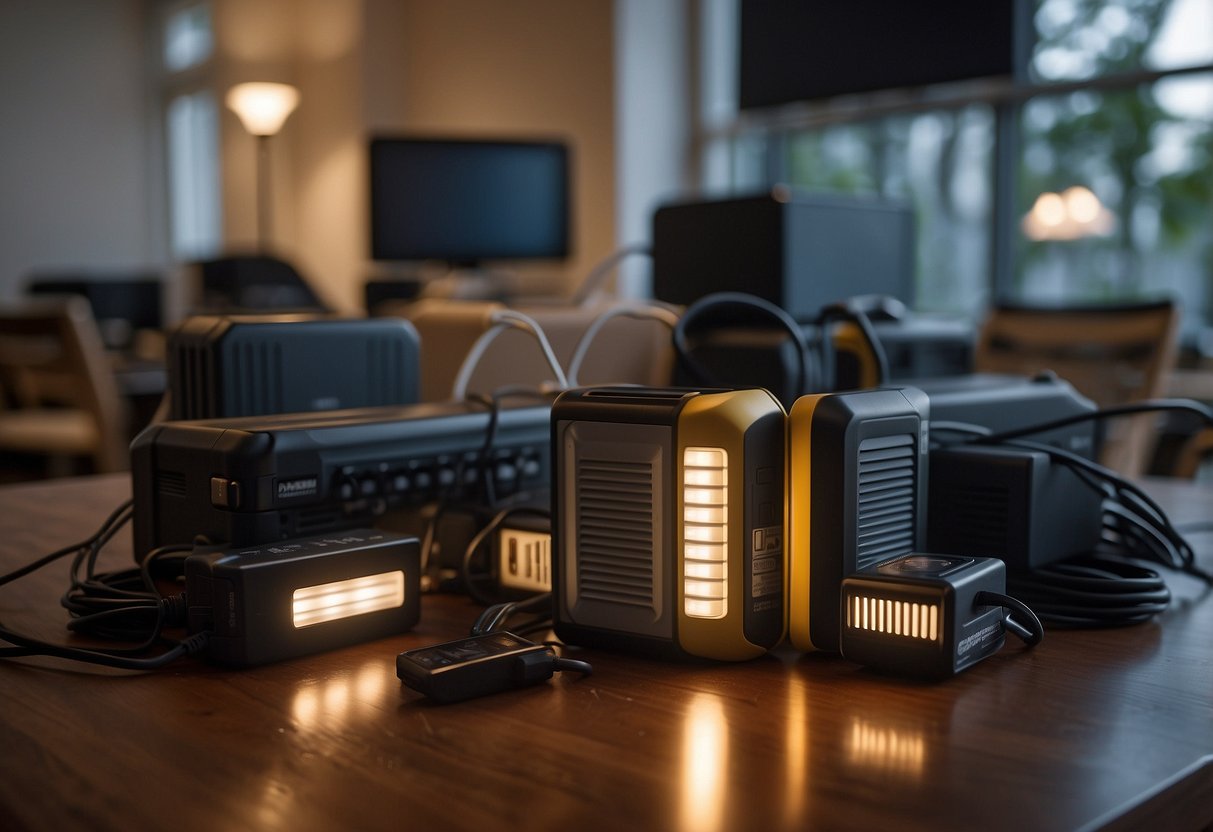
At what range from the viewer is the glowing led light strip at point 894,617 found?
63 cm

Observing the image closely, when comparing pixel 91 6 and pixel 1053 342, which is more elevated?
pixel 91 6

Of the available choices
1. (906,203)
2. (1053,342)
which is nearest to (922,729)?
(906,203)

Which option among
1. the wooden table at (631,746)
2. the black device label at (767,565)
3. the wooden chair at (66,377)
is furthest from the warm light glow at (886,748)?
the wooden chair at (66,377)

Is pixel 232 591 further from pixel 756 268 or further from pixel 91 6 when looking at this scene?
pixel 91 6

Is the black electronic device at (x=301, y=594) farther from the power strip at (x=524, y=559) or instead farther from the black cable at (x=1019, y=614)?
the black cable at (x=1019, y=614)

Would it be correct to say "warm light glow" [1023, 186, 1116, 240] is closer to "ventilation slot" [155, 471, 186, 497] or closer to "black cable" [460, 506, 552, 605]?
"black cable" [460, 506, 552, 605]

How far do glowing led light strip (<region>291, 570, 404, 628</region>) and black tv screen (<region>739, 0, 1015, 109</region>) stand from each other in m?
3.16

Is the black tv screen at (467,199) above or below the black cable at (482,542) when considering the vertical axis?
above

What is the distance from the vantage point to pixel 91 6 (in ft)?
24.3

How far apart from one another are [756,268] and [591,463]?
570 mm

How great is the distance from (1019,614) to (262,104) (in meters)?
4.05

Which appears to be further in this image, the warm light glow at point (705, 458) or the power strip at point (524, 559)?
the power strip at point (524, 559)

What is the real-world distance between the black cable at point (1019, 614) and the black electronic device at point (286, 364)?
65 centimetres

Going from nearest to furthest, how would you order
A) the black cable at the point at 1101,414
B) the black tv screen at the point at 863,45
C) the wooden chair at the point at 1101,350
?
the black cable at the point at 1101,414 < the wooden chair at the point at 1101,350 < the black tv screen at the point at 863,45
